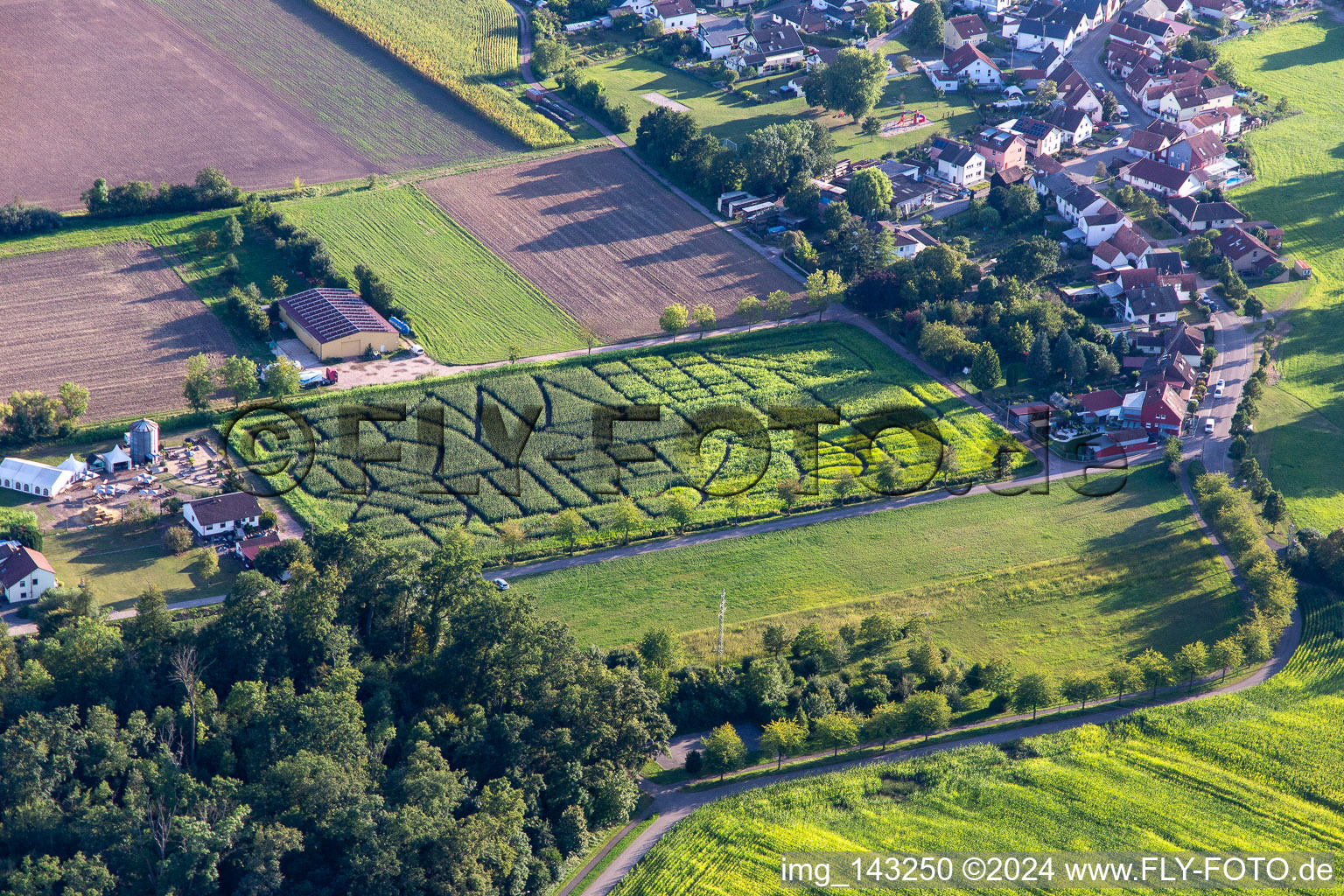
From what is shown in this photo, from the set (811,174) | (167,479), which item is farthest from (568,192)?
(167,479)

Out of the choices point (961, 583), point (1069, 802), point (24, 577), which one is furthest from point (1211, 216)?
point (24, 577)

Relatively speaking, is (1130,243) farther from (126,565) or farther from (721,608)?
(126,565)

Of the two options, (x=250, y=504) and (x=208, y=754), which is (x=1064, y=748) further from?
(x=250, y=504)

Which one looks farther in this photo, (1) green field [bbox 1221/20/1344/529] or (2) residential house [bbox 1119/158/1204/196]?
(2) residential house [bbox 1119/158/1204/196]

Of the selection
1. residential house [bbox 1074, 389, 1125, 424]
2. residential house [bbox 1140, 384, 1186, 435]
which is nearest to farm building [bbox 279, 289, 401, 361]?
residential house [bbox 1074, 389, 1125, 424]

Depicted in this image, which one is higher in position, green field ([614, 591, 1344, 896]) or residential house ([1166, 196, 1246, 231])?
residential house ([1166, 196, 1246, 231])

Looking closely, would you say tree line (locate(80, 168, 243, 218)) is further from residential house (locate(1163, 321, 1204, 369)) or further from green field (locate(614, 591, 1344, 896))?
residential house (locate(1163, 321, 1204, 369))
